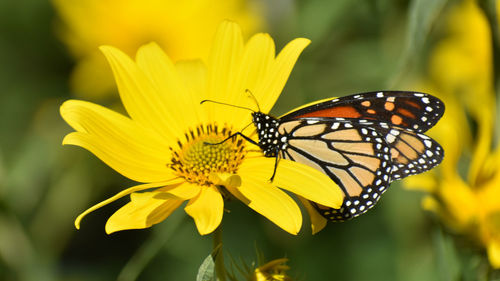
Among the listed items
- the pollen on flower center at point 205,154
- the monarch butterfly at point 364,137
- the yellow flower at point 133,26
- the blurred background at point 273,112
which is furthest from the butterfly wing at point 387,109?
the yellow flower at point 133,26

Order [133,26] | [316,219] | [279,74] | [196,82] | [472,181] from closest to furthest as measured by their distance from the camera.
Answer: [316,219]
[279,74]
[196,82]
[472,181]
[133,26]

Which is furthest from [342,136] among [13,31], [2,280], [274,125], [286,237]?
[13,31]

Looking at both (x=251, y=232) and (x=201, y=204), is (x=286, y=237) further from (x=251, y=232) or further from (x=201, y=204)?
(x=201, y=204)

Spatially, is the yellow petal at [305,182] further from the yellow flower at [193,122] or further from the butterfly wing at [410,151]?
the butterfly wing at [410,151]

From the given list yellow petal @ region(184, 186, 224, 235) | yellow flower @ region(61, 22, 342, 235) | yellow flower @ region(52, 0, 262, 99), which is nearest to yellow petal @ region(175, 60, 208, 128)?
yellow flower @ region(61, 22, 342, 235)

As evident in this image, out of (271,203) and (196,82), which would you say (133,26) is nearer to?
(196,82)

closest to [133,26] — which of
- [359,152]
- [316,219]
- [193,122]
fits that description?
[193,122]
